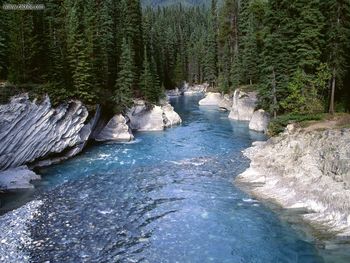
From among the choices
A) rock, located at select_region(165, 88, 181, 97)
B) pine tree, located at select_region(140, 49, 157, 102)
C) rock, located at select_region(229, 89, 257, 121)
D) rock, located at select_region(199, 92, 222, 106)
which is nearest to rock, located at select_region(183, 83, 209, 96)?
rock, located at select_region(165, 88, 181, 97)

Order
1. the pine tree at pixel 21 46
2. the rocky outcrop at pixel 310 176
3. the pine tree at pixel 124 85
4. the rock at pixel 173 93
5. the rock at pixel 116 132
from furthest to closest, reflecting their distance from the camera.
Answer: the rock at pixel 173 93, the pine tree at pixel 124 85, the rock at pixel 116 132, the pine tree at pixel 21 46, the rocky outcrop at pixel 310 176

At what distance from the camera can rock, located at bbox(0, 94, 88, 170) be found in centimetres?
3269

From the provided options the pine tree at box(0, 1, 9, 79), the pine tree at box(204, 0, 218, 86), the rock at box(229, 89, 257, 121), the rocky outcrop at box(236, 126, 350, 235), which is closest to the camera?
the rocky outcrop at box(236, 126, 350, 235)

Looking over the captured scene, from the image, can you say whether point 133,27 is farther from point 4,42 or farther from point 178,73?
point 178,73

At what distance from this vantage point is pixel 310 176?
1094 inches

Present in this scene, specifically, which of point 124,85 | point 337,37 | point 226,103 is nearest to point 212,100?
point 226,103

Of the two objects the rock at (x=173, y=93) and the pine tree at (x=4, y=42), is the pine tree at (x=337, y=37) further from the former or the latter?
the rock at (x=173, y=93)

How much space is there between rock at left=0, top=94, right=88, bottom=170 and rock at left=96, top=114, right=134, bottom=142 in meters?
7.20

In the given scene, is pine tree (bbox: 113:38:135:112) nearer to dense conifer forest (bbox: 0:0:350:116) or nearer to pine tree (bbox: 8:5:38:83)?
dense conifer forest (bbox: 0:0:350:116)

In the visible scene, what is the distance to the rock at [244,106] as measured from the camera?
61931mm

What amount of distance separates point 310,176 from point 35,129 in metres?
23.6

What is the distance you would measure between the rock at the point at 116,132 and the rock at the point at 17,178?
1724cm

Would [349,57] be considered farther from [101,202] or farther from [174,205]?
[101,202]

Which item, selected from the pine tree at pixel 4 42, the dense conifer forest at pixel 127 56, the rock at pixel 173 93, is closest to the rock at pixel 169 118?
the dense conifer forest at pixel 127 56
